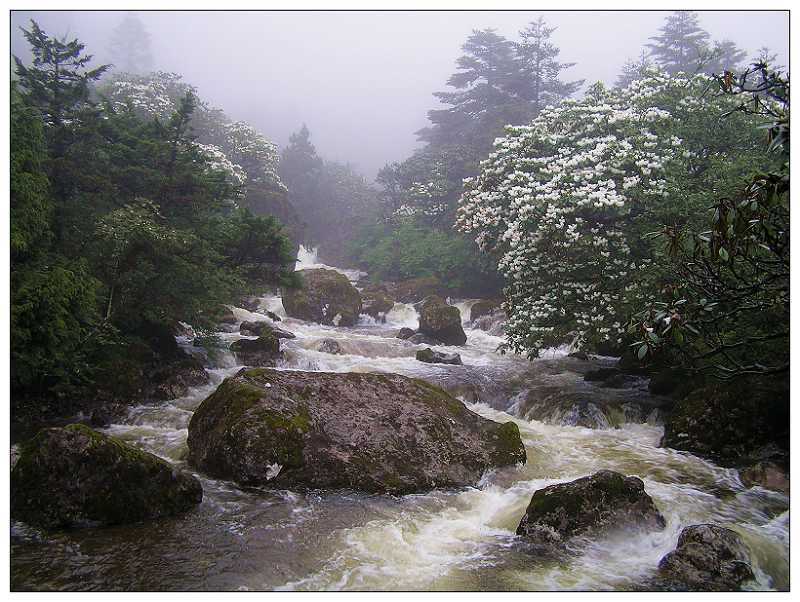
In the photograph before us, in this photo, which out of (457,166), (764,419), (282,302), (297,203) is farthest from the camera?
(297,203)

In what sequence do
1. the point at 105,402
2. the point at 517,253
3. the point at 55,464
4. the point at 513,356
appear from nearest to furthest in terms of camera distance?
the point at 55,464
the point at 105,402
the point at 517,253
the point at 513,356

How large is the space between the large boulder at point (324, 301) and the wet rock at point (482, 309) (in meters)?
5.20

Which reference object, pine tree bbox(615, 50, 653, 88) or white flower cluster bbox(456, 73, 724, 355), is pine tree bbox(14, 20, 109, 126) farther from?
pine tree bbox(615, 50, 653, 88)

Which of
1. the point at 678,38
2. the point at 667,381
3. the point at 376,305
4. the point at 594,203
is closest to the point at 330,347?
the point at 376,305

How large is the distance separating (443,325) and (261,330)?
265 inches

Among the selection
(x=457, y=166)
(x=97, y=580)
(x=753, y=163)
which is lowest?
(x=97, y=580)

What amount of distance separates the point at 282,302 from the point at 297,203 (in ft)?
86.0

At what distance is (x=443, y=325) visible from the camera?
20.5 m

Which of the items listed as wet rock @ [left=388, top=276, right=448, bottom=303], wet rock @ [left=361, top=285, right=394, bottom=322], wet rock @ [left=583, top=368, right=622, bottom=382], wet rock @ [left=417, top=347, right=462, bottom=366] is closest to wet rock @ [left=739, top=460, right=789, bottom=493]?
wet rock @ [left=583, top=368, right=622, bottom=382]

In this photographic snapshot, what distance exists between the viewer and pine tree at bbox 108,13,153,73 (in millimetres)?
73188

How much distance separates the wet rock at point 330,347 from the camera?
1755 cm

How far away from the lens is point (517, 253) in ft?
44.6

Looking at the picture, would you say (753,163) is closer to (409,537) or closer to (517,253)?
(517,253)

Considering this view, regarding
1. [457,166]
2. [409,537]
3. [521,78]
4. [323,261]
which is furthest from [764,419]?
[323,261]
